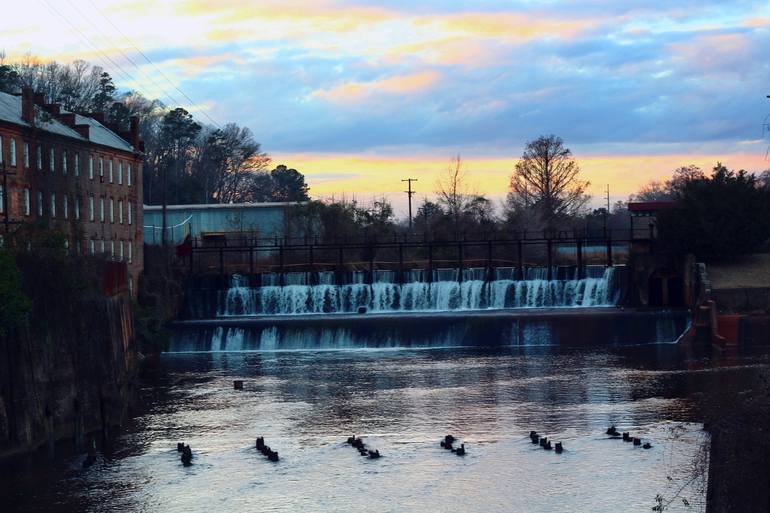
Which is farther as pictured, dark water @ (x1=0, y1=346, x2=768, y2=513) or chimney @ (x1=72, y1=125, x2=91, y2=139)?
chimney @ (x1=72, y1=125, x2=91, y2=139)

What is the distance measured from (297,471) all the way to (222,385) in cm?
1651

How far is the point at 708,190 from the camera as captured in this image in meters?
65.6

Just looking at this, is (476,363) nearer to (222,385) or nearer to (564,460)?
(222,385)

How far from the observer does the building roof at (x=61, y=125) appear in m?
58.2

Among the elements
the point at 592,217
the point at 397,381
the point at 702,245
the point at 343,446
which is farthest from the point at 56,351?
the point at 592,217

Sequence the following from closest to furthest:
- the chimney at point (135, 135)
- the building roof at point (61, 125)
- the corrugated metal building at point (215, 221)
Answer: the building roof at point (61, 125) → the chimney at point (135, 135) → the corrugated metal building at point (215, 221)

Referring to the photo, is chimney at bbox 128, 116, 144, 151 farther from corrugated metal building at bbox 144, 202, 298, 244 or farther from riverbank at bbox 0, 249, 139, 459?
riverbank at bbox 0, 249, 139, 459

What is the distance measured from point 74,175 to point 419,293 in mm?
20305

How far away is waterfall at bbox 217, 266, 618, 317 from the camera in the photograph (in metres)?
65.1

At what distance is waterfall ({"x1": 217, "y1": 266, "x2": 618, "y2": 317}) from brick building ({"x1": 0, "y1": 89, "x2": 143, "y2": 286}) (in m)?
7.95

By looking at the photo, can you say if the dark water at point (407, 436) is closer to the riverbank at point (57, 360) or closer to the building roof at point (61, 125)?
the riverbank at point (57, 360)

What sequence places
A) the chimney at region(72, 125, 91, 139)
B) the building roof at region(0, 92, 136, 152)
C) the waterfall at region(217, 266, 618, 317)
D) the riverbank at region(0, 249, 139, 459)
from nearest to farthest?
A: the riverbank at region(0, 249, 139, 459) < the building roof at region(0, 92, 136, 152) < the waterfall at region(217, 266, 618, 317) < the chimney at region(72, 125, 91, 139)

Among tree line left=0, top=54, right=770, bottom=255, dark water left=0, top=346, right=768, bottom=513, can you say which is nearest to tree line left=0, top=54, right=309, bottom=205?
tree line left=0, top=54, right=770, bottom=255

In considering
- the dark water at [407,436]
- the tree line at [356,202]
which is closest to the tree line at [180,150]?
the tree line at [356,202]
